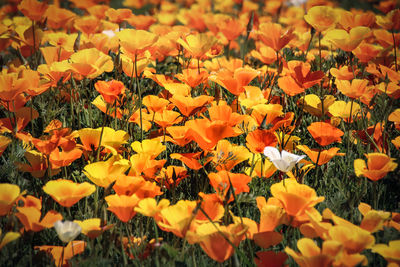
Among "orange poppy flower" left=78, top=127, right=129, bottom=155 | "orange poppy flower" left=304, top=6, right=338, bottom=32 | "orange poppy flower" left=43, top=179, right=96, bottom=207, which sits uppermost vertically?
"orange poppy flower" left=304, top=6, right=338, bottom=32

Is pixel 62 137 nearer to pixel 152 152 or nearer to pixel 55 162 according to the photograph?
pixel 55 162

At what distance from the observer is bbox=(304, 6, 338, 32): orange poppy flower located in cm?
213

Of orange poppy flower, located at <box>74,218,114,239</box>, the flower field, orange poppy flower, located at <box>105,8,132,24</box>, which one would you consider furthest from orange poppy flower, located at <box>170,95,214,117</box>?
orange poppy flower, located at <box>105,8,132,24</box>

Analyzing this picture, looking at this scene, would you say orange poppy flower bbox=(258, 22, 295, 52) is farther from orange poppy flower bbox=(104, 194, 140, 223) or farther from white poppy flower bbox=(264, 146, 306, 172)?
orange poppy flower bbox=(104, 194, 140, 223)

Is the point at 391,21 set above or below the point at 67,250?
above

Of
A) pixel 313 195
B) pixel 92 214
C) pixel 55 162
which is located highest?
pixel 313 195

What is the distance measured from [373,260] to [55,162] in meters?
1.11

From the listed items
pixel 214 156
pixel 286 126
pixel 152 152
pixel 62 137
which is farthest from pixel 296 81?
pixel 62 137

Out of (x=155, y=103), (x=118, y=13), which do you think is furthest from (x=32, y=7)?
(x=155, y=103)

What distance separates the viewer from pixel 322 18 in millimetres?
2154

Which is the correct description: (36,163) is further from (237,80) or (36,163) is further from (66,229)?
(237,80)

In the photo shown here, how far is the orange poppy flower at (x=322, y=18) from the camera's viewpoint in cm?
213

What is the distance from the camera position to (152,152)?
5.05 ft

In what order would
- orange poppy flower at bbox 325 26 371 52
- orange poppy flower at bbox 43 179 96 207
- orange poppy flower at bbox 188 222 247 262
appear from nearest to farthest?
orange poppy flower at bbox 188 222 247 262
orange poppy flower at bbox 43 179 96 207
orange poppy flower at bbox 325 26 371 52
